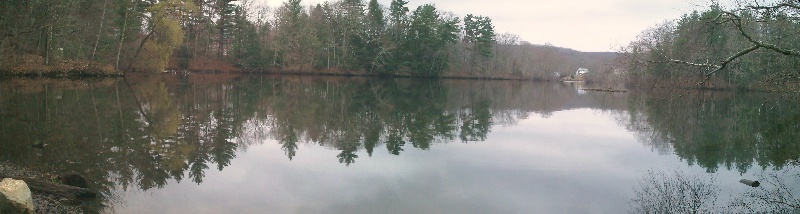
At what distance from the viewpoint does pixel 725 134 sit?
17.8 m

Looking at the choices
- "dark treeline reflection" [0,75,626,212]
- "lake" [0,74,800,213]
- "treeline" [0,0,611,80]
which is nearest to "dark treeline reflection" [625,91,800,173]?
"lake" [0,74,800,213]

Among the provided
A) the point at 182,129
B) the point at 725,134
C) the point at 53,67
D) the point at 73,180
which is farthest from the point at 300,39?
the point at 73,180

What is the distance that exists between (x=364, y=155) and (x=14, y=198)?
7.37m

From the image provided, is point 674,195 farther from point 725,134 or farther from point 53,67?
point 53,67

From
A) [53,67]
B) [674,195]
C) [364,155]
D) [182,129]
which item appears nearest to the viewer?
[674,195]

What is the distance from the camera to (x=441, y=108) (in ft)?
85.6

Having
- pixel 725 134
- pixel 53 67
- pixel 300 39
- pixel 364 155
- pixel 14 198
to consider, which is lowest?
pixel 364 155

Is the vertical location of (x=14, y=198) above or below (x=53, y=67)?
below

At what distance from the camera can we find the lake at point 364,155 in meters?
8.59

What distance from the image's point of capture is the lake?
8586 mm

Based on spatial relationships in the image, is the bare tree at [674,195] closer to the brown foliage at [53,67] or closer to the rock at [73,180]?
the rock at [73,180]

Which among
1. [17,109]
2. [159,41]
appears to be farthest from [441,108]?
[159,41]

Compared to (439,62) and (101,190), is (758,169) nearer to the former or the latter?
(101,190)

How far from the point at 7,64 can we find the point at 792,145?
37.7 meters
